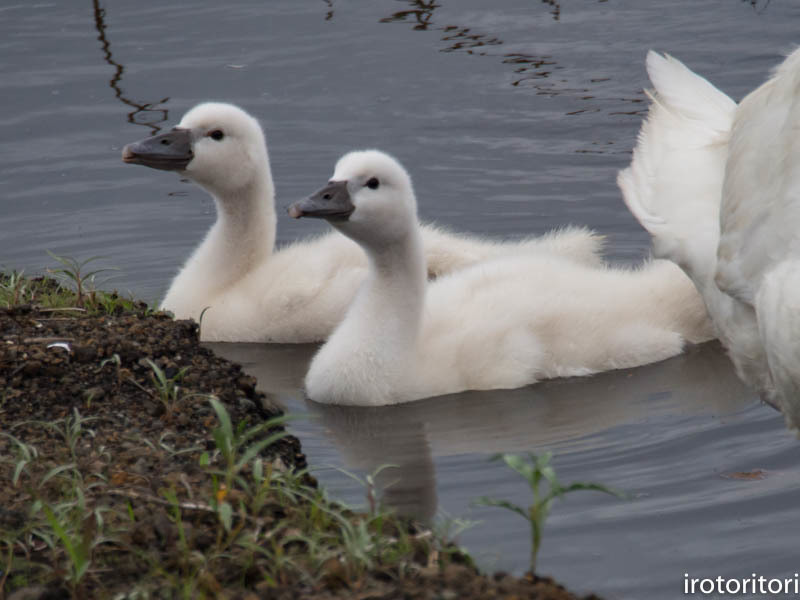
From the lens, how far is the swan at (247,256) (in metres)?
7.00

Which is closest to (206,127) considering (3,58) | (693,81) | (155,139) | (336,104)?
(155,139)

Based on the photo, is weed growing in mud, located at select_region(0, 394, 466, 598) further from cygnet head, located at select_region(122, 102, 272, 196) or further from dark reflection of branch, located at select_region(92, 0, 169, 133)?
dark reflection of branch, located at select_region(92, 0, 169, 133)

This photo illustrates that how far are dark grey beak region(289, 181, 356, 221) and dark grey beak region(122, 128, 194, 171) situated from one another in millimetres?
1261

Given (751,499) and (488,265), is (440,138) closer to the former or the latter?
(488,265)

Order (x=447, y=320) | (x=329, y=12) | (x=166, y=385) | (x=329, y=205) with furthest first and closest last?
1. (x=329, y=12)
2. (x=447, y=320)
3. (x=329, y=205)
4. (x=166, y=385)

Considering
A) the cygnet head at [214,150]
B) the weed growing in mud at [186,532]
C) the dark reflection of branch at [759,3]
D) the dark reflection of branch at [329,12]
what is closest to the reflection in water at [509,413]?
the cygnet head at [214,150]

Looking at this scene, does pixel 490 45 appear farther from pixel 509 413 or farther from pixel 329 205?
pixel 509 413

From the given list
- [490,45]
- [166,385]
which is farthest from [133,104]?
[166,385]

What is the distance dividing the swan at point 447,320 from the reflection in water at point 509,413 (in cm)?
9

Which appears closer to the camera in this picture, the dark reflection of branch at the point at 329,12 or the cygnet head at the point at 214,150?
the cygnet head at the point at 214,150

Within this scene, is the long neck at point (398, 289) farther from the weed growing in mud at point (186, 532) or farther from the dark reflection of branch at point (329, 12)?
the dark reflection of branch at point (329, 12)

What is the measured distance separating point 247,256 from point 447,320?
4.58 feet

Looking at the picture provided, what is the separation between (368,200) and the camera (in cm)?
605

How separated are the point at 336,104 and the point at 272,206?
3.39 meters
